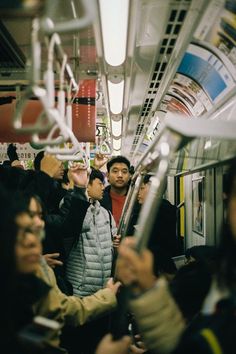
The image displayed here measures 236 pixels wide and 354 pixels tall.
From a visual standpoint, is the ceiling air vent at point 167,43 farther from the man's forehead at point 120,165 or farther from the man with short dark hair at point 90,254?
the man with short dark hair at point 90,254

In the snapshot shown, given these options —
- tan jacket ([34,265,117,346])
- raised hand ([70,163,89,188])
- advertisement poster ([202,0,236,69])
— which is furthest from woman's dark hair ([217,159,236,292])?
raised hand ([70,163,89,188])

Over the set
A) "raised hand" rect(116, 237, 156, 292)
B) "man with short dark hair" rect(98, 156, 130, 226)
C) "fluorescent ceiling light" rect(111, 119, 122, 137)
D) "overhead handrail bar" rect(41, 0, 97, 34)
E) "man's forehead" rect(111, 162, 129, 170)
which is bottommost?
"raised hand" rect(116, 237, 156, 292)

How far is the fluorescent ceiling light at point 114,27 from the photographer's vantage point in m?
2.53

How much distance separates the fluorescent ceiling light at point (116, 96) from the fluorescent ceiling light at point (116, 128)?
1.07 meters

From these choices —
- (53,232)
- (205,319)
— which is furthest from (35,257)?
(53,232)

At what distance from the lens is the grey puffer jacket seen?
3.77 metres

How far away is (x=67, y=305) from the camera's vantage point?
91.2 inches

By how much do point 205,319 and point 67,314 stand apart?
109 centimetres

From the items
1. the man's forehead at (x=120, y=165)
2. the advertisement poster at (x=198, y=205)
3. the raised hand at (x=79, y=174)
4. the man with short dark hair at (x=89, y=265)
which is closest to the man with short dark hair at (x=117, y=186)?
the man's forehead at (x=120, y=165)

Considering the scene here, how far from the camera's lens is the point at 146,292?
5.15 ft

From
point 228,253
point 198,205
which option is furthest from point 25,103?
point 198,205

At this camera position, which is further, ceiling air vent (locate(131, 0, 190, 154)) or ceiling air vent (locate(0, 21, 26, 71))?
ceiling air vent (locate(0, 21, 26, 71))

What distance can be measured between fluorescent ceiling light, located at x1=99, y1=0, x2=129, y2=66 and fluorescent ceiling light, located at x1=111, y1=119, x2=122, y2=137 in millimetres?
4008

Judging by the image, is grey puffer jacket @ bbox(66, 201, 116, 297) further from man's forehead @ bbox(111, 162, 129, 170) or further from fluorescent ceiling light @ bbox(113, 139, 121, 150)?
fluorescent ceiling light @ bbox(113, 139, 121, 150)
